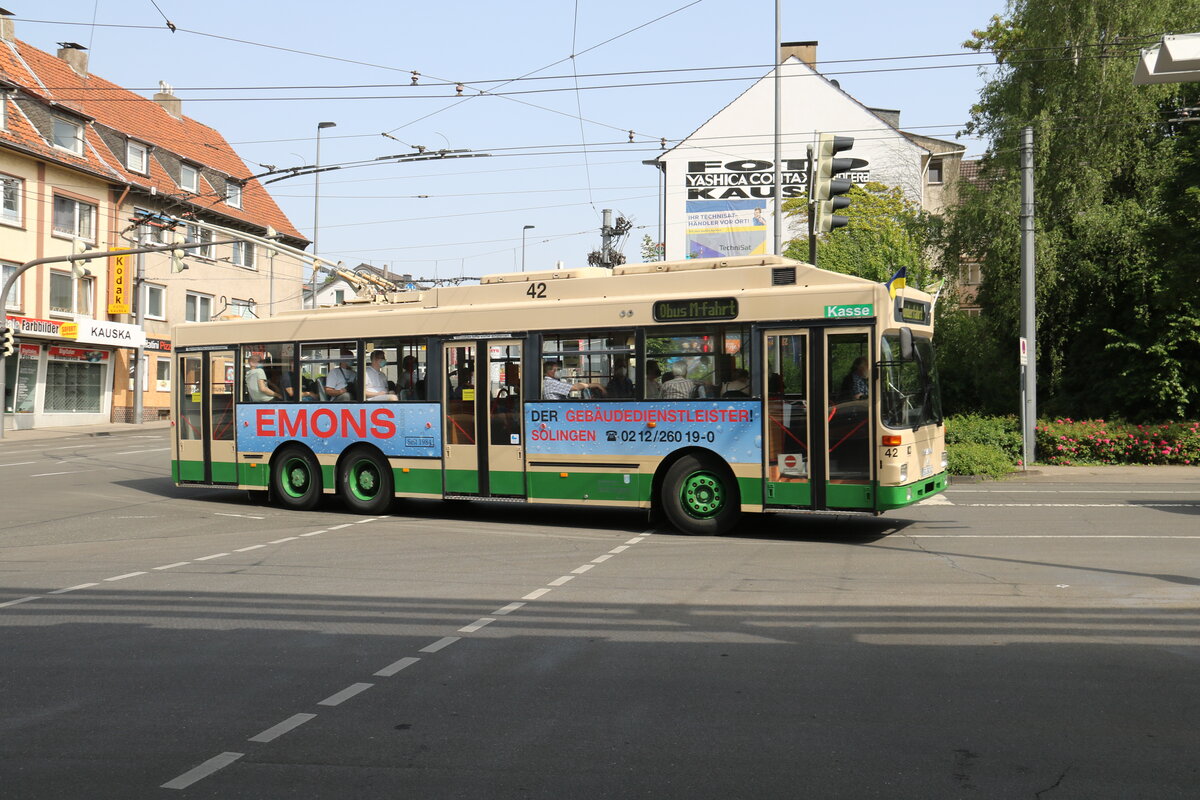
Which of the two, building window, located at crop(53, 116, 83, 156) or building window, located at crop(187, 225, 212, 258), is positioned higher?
building window, located at crop(53, 116, 83, 156)

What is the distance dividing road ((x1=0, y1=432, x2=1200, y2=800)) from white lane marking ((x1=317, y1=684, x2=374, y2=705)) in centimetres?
3

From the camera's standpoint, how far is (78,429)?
40.6 m

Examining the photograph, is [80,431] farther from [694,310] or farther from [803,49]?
[803,49]

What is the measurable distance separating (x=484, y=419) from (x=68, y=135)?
35.1m

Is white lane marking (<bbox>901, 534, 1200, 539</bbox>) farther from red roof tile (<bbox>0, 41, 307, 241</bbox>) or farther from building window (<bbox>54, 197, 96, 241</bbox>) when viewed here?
building window (<bbox>54, 197, 96, 241</bbox>)

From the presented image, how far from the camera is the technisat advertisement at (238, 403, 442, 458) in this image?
15.5m

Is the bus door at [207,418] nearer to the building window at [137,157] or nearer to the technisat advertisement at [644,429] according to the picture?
the technisat advertisement at [644,429]

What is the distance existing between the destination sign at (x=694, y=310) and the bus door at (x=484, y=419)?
2121 millimetres

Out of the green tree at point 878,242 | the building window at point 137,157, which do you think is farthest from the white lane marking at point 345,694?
the building window at point 137,157

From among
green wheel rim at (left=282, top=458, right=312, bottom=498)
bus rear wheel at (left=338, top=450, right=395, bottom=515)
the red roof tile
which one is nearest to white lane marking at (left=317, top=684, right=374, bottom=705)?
bus rear wheel at (left=338, top=450, right=395, bottom=515)

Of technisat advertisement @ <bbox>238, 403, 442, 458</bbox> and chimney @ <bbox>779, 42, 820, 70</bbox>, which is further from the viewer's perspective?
chimney @ <bbox>779, 42, 820, 70</bbox>

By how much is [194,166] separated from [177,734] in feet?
168

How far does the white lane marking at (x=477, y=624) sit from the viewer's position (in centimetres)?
788

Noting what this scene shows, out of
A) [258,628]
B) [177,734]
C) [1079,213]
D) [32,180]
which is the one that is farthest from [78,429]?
[177,734]
